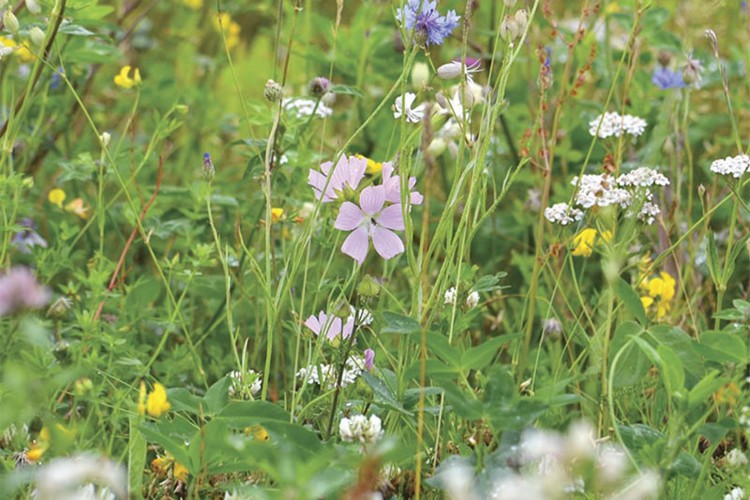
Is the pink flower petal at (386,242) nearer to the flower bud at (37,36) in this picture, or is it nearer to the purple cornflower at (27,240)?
the flower bud at (37,36)

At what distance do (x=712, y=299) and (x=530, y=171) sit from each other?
0.59 m

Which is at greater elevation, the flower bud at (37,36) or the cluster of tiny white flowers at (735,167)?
the cluster of tiny white flowers at (735,167)

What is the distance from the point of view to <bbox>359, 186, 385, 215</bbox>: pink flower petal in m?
1.10

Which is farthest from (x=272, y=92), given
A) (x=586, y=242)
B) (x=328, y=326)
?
(x=586, y=242)

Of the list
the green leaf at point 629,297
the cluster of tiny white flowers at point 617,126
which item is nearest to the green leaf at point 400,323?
the green leaf at point 629,297

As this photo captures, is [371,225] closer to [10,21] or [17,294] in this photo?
[17,294]

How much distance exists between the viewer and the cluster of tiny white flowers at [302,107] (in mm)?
1617

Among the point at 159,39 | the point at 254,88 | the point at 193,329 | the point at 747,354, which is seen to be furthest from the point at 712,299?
the point at 159,39

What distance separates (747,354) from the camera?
3.44 ft

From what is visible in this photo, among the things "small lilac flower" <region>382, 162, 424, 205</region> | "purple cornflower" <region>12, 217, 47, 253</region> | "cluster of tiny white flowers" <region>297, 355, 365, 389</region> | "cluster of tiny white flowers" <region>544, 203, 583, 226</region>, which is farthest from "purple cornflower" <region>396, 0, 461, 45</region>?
"purple cornflower" <region>12, 217, 47, 253</region>

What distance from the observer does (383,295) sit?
1349 millimetres

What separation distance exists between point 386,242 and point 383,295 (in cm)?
21

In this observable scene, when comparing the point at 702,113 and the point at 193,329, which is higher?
the point at 702,113

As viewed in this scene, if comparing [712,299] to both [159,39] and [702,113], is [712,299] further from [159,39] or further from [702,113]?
[159,39]
